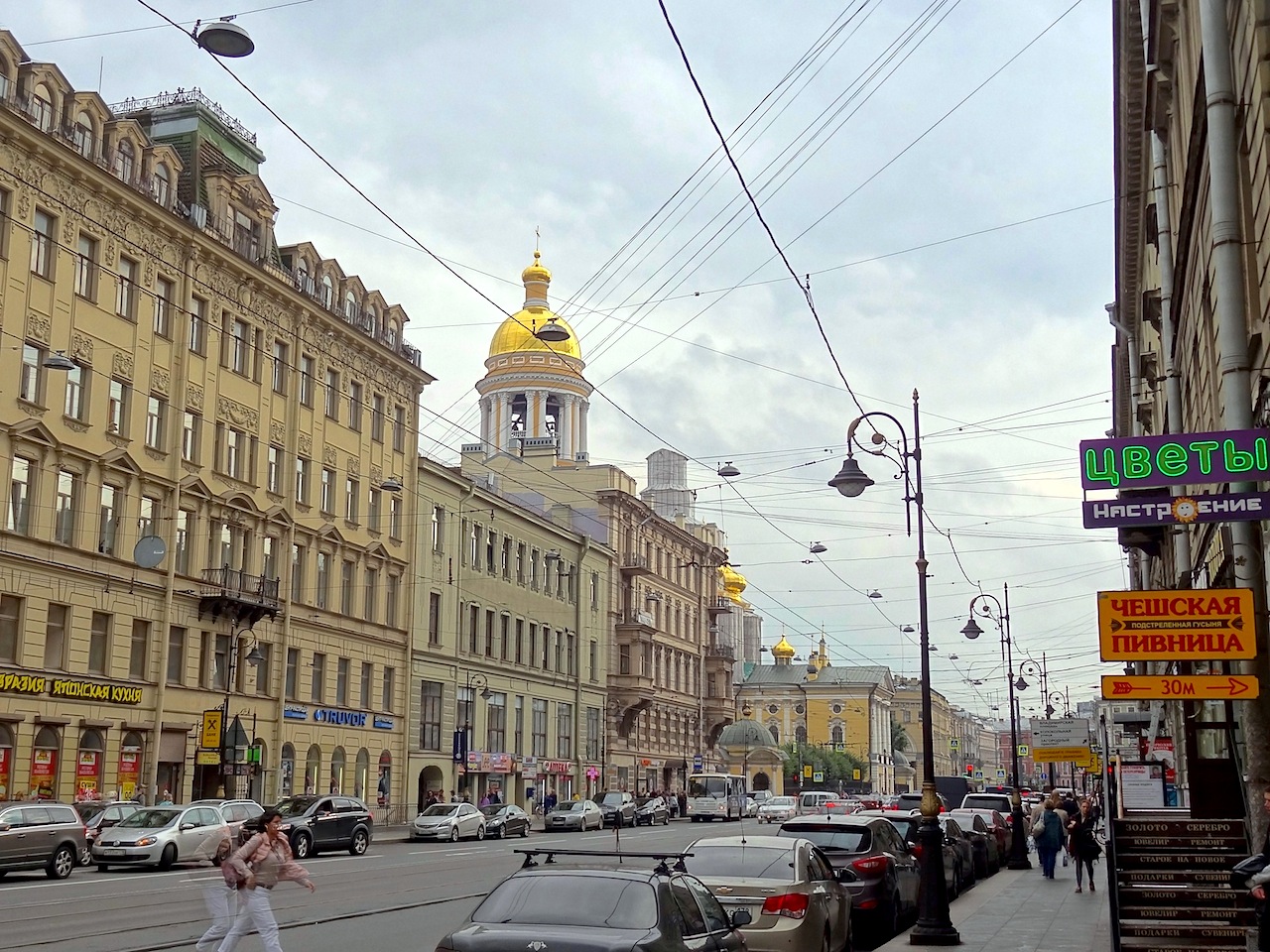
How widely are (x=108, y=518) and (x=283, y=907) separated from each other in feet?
67.5

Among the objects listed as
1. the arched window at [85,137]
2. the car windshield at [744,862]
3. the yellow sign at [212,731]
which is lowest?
the car windshield at [744,862]

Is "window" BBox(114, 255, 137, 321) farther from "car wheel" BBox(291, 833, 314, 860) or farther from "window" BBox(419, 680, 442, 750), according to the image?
"window" BBox(419, 680, 442, 750)

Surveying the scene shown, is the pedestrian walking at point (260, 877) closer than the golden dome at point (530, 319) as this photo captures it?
Yes

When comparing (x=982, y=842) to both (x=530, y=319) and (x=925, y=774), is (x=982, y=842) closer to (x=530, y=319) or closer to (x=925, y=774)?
(x=925, y=774)

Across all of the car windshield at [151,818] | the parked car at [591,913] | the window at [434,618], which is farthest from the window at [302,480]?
the parked car at [591,913]

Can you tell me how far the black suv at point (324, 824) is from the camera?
3478cm

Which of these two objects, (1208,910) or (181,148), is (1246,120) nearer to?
(1208,910)

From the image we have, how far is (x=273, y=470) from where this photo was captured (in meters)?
46.5

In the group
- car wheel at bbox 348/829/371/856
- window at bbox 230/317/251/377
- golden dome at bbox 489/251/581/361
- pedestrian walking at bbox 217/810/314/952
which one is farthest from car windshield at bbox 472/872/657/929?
golden dome at bbox 489/251/581/361

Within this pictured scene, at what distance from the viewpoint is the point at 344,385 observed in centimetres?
5128

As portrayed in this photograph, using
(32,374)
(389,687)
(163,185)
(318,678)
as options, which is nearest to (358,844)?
(318,678)

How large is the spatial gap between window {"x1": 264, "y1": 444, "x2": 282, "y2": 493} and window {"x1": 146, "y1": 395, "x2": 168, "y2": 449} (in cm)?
562

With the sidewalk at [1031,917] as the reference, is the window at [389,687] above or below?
above

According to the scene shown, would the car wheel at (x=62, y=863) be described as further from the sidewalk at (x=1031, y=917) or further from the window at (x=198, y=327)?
the window at (x=198, y=327)
